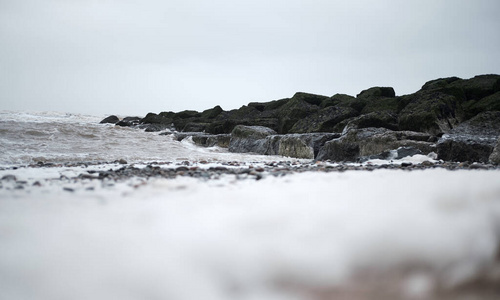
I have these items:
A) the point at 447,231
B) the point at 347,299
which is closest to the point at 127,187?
the point at 347,299

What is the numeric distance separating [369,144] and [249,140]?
151 inches

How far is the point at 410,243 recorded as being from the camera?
129cm

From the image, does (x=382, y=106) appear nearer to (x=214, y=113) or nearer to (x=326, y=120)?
(x=326, y=120)

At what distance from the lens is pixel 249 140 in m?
8.42

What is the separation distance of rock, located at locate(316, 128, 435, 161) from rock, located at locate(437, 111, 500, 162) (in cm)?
35

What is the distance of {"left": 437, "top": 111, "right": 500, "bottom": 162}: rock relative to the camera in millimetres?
3859

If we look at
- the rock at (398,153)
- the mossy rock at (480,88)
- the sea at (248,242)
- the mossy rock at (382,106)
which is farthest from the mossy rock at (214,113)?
the sea at (248,242)

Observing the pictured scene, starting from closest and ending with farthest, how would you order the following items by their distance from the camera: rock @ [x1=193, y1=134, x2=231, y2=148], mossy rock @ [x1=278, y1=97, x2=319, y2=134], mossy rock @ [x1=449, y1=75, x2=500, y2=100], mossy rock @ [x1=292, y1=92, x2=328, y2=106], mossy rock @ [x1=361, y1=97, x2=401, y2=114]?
1. rock @ [x1=193, y1=134, x2=231, y2=148]
2. mossy rock @ [x1=361, y1=97, x2=401, y2=114]
3. mossy rock @ [x1=449, y1=75, x2=500, y2=100]
4. mossy rock @ [x1=278, y1=97, x2=319, y2=134]
5. mossy rock @ [x1=292, y1=92, x2=328, y2=106]

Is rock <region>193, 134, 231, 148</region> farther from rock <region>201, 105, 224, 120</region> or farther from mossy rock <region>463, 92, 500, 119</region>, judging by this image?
rock <region>201, 105, 224, 120</region>

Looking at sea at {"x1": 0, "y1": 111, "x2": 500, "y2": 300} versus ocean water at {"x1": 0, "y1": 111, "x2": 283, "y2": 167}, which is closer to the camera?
sea at {"x1": 0, "y1": 111, "x2": 500, "y2": 300}

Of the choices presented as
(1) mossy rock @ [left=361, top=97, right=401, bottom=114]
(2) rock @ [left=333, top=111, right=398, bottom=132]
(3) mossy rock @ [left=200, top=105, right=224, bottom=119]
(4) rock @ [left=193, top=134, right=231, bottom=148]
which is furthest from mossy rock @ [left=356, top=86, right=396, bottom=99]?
(3) mossy rock @ [left=200, top=105, right=224, bottom=119]

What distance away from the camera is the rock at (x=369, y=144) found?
466cm

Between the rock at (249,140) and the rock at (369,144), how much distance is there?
2434 millimetres

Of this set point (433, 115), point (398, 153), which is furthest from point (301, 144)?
point (433, 115)
